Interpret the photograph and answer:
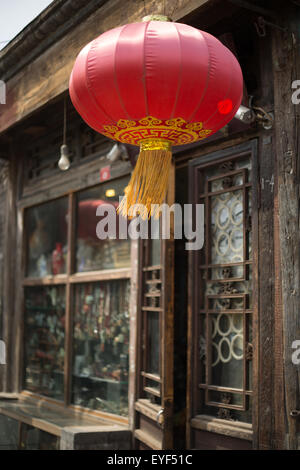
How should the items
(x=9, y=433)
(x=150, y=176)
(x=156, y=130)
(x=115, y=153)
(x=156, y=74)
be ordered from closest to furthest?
(x=156, y=74), (x=156, y=130), (x=150, y=176), (x=115, y=153), (x=9, y=433)

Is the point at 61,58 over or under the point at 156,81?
over

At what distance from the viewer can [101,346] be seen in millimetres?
Answer: 6922

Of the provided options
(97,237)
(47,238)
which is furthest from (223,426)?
(47,238)

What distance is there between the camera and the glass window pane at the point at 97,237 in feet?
22.1

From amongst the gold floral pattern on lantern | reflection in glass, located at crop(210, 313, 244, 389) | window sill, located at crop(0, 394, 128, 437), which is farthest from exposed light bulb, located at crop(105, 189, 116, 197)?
the gold floral pattern on lantern

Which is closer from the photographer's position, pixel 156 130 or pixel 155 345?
pixel 156 130

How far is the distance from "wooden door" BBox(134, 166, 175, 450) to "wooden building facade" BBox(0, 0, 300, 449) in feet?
0.05

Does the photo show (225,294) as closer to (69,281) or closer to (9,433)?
(69,281)

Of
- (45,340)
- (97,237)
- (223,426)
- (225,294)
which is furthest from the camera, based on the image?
(45,340)

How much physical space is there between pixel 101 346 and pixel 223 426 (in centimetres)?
246

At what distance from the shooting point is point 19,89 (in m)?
6.96

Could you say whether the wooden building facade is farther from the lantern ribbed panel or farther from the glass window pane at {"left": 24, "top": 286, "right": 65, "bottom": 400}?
the lantern ribbed panel

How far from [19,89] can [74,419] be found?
374cm
